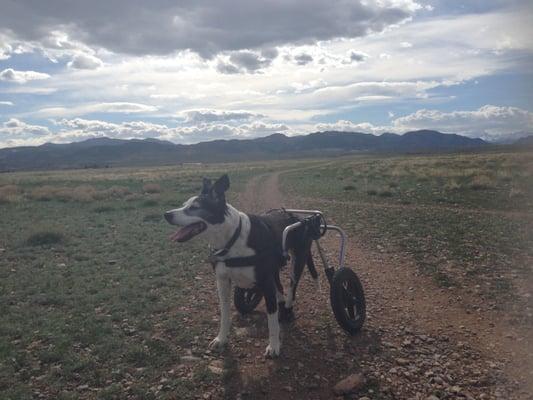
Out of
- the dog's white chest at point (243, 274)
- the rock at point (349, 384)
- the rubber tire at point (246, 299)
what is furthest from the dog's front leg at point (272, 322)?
the rubber tire at point (246, 299)

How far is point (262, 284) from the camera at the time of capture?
5246mm

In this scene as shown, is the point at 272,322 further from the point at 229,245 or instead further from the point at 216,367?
the point at 229,245

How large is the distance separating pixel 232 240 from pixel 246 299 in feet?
6.94

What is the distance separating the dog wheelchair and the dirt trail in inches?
8.1

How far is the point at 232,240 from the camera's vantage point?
202 inches

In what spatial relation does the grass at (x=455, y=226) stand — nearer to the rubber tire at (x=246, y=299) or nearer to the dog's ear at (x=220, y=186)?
the rubber tire at (x=246, y=299)

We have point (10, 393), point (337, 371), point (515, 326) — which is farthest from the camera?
point (515, 326)

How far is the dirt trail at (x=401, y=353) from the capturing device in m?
4.71

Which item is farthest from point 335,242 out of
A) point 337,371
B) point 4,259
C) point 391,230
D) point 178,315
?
point 4,259

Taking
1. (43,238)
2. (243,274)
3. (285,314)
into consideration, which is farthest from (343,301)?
(43,238)

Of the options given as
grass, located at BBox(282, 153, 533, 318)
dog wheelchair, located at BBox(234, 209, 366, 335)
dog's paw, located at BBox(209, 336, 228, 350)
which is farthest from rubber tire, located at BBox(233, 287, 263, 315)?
grass, located at BBox(282, 153, 533, 318)

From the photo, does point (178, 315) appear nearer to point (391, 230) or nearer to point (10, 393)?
point (10, 393)

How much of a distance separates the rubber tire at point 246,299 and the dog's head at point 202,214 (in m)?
2.01

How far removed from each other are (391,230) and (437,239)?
1861 mm
